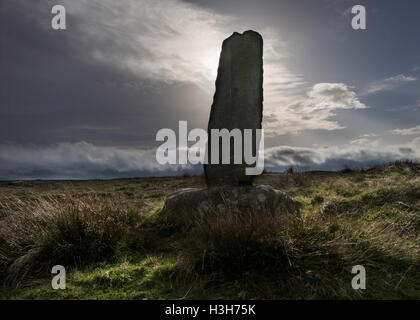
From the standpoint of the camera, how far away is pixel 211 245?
170 inches

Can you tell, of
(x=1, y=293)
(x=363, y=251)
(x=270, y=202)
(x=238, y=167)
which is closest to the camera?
(x=1, y=293)

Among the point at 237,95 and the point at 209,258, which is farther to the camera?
the point at 237,95

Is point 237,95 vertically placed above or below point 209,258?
above

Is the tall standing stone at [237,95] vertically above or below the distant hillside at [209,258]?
above

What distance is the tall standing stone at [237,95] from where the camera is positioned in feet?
24.6

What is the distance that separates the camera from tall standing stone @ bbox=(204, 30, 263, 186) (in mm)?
7492

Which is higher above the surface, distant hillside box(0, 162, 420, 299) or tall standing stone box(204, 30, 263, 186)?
tall standing stone box(204, 30, 263, 186)

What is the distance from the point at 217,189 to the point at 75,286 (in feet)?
12.8

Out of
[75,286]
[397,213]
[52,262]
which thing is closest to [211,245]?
[75,286]

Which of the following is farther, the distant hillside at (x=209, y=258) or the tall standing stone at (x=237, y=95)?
the tall standing stone at (x=237, y=95)

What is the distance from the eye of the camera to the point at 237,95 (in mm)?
7520

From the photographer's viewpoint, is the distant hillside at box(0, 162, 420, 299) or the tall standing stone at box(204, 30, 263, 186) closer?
the distant hillside at box(0, 162, 420, 299)

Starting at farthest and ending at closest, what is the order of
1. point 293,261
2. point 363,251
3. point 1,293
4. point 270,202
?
1. point 270,202
2. point 363,251
3. point 1,293
4. point 293,261
